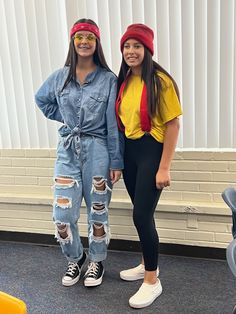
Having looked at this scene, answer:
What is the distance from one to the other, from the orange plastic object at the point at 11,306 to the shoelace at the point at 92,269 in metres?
1.37

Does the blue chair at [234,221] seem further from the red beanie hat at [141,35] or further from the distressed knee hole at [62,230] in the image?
the distressed knee hole at [62,230]

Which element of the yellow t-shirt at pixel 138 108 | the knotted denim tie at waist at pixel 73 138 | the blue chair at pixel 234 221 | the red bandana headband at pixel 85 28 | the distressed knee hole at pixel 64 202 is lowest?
the distressed knee hole at pixel 64 202

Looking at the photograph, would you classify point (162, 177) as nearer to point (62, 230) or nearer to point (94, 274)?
point (62, 230)

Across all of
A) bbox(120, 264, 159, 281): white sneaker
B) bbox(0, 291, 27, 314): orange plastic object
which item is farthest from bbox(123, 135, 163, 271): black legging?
bbox(0, 291, 27, 314): orange plastic object

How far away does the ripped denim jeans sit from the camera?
2.06 m

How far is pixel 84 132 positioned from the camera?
2057 mm

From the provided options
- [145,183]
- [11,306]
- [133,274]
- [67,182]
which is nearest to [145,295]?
[133,274]

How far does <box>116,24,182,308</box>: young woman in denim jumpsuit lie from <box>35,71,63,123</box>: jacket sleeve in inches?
15.1

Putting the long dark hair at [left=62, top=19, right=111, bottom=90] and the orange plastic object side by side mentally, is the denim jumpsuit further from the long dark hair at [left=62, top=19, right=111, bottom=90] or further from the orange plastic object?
the orange plastic object

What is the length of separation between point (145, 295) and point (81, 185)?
27.2 inches

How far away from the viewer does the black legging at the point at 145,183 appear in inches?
75.5

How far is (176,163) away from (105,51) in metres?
0.84

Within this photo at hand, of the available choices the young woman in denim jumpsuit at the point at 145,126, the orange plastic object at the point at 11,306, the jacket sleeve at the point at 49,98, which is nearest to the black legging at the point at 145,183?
the young woman in denim jumpsuit at the point at 145,126

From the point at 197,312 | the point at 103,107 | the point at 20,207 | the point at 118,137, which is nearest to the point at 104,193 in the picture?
the point at 118,137
